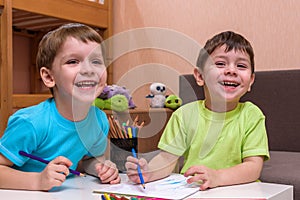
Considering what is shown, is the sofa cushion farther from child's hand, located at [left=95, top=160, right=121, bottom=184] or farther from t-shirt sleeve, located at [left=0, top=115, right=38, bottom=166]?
t-shirt sleeve, located at [left=0, top=115, right=38, bottom=166]

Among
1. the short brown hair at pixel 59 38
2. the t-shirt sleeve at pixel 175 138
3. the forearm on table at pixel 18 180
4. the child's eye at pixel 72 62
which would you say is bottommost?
the forearm on table at pixel 18 180

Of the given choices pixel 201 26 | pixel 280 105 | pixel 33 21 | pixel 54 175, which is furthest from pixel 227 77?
pixel 33 21

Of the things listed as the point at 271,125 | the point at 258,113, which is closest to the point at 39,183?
the point at 258,113

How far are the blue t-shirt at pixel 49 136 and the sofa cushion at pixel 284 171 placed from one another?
683mm

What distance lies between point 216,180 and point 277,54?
166cm

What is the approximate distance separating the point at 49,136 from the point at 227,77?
1.52 ft

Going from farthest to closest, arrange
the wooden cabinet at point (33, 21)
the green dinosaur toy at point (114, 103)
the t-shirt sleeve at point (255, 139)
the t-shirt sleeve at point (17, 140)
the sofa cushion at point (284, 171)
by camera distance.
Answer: the wooden cabinet at point (33, 21)
the green dinosaur toy at point (114, 103)
the sofa cushion at point (284, 171)
the t-shirt sleeve at point (255, 139)
the t-shirt sleeve at point (17, 140)

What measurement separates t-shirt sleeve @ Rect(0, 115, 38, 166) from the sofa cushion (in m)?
0.87

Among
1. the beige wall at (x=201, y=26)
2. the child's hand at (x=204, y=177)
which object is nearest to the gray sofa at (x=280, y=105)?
the beige wall at (x=201, y=26)

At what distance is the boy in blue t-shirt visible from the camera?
2.74 ft

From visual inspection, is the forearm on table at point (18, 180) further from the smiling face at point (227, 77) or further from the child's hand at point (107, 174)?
the smiling face at point (227, 77)

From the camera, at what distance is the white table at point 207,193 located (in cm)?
70

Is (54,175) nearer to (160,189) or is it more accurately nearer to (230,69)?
(160,189)

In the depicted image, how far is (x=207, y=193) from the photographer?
0.73 metres
